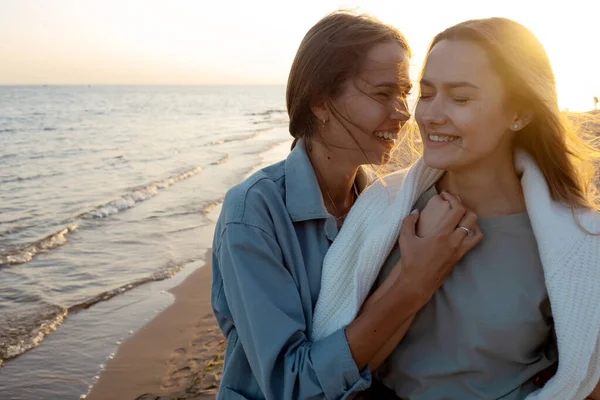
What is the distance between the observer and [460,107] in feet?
7.31

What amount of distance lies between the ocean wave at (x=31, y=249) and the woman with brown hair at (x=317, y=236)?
647 centimetres

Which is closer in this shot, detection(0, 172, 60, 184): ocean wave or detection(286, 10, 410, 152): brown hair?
detection(286, 10, 410, 152): brown hair

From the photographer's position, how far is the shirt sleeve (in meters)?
2.18

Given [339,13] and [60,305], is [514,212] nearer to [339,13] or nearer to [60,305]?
[339,13]

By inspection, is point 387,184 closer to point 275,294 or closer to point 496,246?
point 496,246

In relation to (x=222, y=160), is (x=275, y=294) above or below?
above

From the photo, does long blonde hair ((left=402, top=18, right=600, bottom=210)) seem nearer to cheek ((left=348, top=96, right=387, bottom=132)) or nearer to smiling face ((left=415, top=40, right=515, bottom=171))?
smiling face ((left=415, top=40, right=515, bottom=171))

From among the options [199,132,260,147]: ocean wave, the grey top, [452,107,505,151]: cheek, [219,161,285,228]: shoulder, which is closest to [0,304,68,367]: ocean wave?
[219,161,285,228]: shoulder

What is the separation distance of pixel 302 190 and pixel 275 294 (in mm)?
498

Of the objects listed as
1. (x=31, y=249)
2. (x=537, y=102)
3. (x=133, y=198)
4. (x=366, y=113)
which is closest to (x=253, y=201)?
(x=366, y=113)

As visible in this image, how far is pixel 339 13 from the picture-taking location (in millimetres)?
2828

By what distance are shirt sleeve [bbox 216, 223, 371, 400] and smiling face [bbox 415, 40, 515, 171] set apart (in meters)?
0.73

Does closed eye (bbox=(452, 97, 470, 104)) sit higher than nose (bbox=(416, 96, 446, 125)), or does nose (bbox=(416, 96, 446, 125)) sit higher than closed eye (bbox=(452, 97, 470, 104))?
closed eye (bbox=(452, 97, 470, 104))

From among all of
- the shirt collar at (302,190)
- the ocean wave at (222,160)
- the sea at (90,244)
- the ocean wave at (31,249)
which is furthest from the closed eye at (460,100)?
the ocean wave at (222,160)
